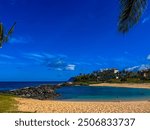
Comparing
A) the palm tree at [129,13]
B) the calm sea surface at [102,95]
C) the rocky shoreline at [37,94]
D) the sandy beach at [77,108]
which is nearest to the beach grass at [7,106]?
the sandy beach at [77,108]

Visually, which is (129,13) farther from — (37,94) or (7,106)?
(37,94)

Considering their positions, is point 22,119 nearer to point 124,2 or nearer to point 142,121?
point 142,121

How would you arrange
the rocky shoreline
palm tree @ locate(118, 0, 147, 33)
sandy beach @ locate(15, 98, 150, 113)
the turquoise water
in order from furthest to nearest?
1. the rocky shoreline
2. the turquoise water
3. sandy beach @ locate(15, 98, 150, 113)
4. palm tree @ locate(118, 0, 147, 33)

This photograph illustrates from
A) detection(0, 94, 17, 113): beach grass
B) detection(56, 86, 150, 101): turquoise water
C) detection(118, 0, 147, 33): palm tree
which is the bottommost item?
detection(0, 94, 17, 113): beach grass

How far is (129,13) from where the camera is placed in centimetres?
1292

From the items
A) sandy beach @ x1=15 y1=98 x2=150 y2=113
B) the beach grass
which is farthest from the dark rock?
the beach grass

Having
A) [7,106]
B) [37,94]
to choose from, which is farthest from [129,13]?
[37,94]

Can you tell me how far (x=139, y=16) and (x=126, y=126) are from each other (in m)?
5.71

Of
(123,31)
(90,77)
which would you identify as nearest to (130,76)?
(90,77)

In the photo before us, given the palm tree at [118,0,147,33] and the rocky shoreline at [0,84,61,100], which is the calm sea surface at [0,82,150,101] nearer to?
the rocky shoreline at [0,84,61,100]

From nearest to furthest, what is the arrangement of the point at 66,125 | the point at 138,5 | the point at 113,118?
the point at 66,125 → the point at 113,118 → the point at 138,5

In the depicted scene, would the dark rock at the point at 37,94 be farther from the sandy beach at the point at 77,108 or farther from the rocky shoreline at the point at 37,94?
the sandy beach at the point at 77,108

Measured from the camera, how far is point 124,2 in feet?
42.4

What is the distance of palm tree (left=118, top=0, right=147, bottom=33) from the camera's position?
12664 millimetres
